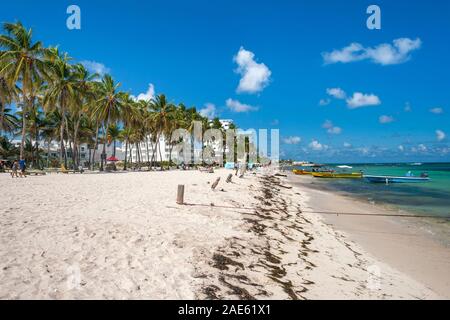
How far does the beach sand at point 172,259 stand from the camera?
458 cm

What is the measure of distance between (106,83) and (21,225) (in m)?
35.3

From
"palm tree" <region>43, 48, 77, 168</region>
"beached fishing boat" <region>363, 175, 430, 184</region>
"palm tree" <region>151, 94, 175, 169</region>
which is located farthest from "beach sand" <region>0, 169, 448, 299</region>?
"palm tree" <region>151, 94, 175, 169</region>

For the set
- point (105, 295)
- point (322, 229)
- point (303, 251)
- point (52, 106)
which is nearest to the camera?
point (105, 295)

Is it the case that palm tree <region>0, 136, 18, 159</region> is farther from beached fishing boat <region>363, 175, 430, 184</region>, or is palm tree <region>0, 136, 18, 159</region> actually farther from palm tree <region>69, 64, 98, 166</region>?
beached fishing boat <region>363, 175, 430, 184</region>

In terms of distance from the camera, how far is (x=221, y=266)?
5.83 meters

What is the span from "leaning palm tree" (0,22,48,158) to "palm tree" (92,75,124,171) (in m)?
9.37

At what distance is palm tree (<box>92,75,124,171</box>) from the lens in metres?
37.7

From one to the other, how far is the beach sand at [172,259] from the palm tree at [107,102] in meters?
30.0

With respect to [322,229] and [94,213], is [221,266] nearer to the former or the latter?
[94,213]

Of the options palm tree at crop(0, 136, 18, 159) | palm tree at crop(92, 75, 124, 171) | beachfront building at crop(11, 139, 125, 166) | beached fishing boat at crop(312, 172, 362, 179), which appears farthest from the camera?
beachfront building at crop(11, 139, 125, 166)

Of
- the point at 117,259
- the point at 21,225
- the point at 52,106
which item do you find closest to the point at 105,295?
the point at 117,259

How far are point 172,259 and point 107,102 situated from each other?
36.1 metres

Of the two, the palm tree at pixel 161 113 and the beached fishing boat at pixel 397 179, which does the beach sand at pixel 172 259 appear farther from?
the palm tree at pixel 161 113
